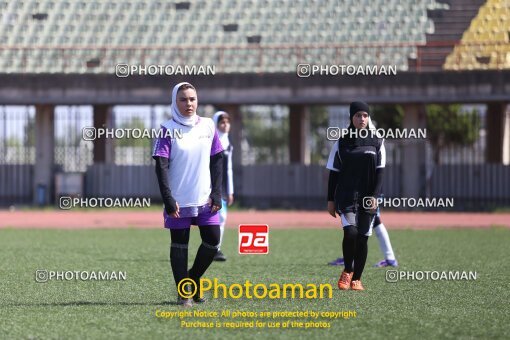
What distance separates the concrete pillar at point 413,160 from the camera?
34.5 metres

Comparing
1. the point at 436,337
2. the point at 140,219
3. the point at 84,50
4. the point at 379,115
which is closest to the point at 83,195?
the point at 84,50

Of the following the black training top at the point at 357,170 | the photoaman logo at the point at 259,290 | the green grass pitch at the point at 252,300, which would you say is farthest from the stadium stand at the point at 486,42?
the photoaman logo at the point at 259,290

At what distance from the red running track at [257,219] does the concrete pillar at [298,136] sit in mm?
5606

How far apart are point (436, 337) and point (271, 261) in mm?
7663

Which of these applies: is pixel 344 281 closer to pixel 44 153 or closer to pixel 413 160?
pixel 413 160

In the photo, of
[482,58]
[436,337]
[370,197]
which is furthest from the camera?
[482,58]

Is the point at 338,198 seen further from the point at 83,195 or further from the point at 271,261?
the point at 83,195

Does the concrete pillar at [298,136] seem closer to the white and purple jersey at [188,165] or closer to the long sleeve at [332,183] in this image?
the long sleeve at [332,183]

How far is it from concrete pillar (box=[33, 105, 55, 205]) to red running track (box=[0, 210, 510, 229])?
9.50 feet

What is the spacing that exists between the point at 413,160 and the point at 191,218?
2555 cm

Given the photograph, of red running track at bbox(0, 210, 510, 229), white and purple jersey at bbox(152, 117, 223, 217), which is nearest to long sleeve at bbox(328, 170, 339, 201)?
white and purple jersey at bbox(152, 117, 223, 217)

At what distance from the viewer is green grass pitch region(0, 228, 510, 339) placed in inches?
331

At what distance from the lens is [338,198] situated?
11.3 metres

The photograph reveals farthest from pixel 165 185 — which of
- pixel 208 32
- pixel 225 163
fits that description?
pixel 208 32
